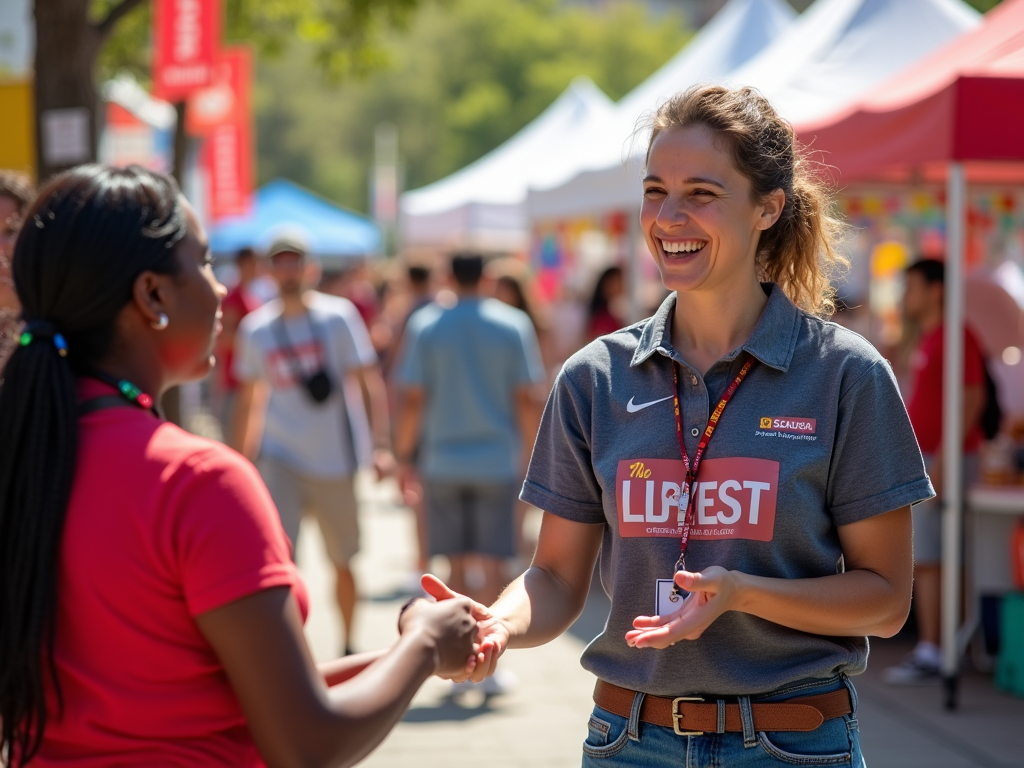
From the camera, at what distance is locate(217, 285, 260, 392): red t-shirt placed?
10.5 metres

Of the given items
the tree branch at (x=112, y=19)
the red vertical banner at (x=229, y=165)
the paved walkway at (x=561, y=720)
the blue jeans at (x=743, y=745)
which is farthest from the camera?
the red vertical banner at (x=229, y=165)

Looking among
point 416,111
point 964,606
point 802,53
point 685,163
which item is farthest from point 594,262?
point 416,111

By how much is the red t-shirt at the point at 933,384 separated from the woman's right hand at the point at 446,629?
5.02 metres

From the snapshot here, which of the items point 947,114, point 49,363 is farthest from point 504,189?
point 49,363

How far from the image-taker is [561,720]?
19.5 feet

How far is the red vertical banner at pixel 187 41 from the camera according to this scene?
9867mm

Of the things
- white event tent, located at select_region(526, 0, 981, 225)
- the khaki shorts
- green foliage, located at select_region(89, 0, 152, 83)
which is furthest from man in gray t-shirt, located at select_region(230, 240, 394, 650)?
green foliage, located at select_region(89, 0, 152, 83)

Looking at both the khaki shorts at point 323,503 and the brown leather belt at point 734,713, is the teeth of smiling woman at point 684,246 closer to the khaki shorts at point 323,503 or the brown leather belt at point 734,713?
the brown leather belt at point 734,713

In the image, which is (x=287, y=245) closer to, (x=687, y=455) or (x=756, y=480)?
(x=687, y=455)

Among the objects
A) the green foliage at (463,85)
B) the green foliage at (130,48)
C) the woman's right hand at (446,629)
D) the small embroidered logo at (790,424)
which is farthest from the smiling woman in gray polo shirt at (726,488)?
the green foliage at (463,85)

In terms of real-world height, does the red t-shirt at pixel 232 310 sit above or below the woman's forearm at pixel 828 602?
above

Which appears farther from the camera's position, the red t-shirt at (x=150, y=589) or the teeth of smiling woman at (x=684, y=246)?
the teeth of smiling woman at (x=684, y=246)

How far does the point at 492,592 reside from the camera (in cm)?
711

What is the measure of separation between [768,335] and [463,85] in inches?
2496
